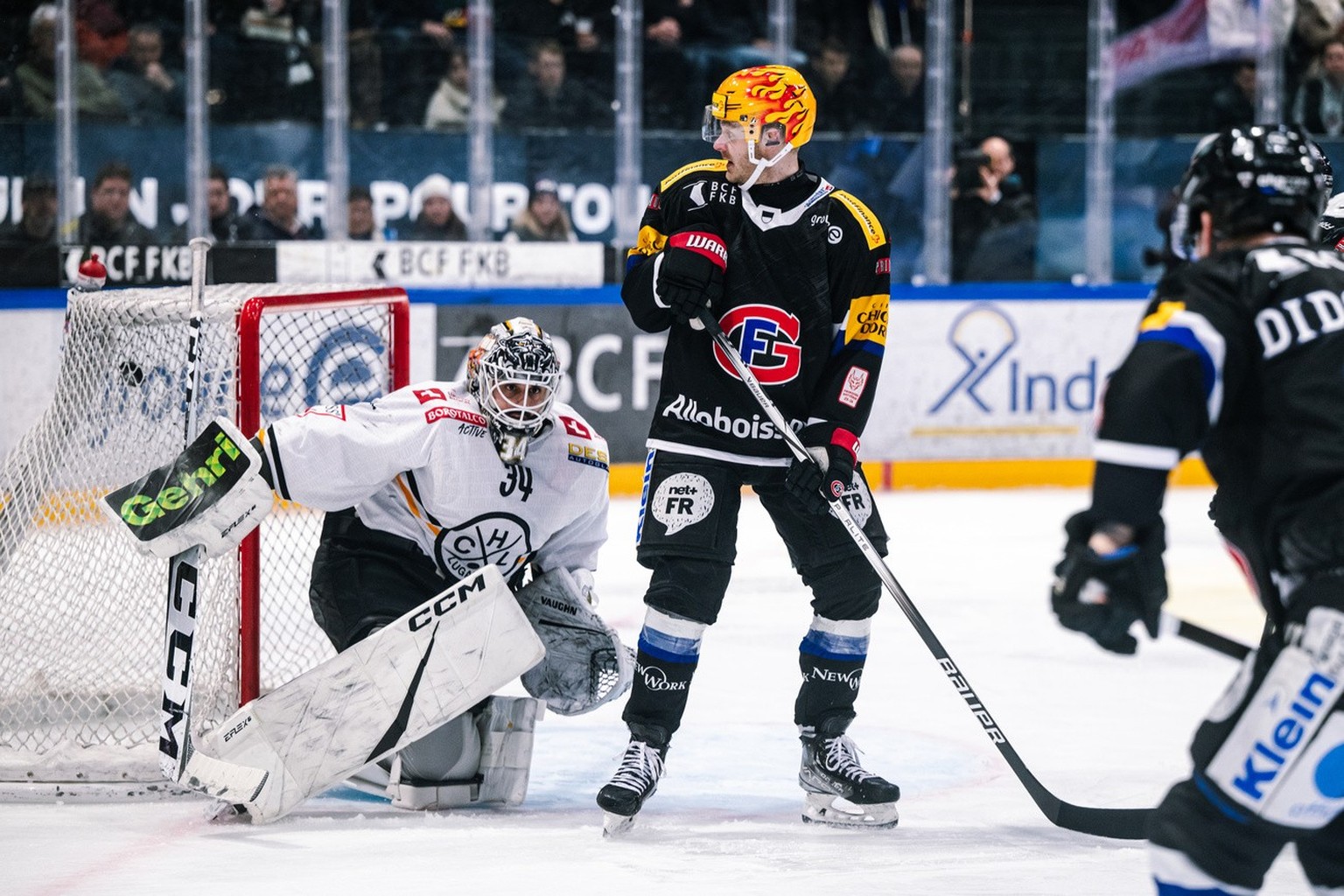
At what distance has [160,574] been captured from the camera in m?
3.39

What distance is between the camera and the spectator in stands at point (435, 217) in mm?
6973

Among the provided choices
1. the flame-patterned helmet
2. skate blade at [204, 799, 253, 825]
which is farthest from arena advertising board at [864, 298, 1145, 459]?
skate blade at [204, 799, 253, 825]

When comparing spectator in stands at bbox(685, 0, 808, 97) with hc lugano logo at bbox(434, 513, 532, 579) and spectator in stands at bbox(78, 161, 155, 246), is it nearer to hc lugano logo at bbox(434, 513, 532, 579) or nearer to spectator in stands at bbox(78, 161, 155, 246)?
spectator in stands at bbox(78, 161, 155, 246)

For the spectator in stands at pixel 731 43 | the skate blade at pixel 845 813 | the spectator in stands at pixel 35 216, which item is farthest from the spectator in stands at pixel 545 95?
the skate blade at pixel 845 813

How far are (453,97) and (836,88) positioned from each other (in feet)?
5.03

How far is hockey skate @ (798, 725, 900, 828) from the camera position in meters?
3.04

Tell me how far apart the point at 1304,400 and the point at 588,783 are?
179 centimetres

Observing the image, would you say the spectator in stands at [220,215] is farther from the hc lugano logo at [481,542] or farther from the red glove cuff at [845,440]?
the red glove cuff at [845,440]

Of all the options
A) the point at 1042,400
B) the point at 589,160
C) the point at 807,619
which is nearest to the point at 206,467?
the point at 807,619

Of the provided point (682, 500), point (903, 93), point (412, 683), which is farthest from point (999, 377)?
point (412, 683)

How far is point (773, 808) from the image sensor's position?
10.4 feet

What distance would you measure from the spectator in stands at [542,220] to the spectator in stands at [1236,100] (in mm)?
2735

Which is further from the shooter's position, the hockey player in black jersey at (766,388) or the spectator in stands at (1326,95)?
the spectator in stands at (1326,95)

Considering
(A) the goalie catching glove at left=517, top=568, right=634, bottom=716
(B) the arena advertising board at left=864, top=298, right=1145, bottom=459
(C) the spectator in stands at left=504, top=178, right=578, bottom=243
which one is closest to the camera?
(A) the goalie catching glove at left=517, top=568, right=634, bottom=716
